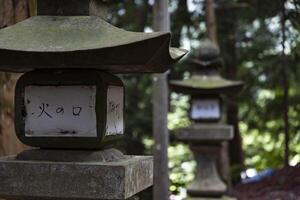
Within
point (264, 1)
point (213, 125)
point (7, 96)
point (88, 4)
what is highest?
point (264, 1)

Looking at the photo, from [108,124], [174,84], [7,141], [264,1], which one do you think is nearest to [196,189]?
[174,84]

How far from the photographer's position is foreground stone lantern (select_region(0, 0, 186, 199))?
2.95 meters

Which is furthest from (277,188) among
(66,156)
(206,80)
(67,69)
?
(67,69)

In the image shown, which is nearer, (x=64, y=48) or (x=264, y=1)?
(x=64, y=48)

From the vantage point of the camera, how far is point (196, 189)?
8.70 m

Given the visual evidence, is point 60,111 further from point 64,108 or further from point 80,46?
point 80,46

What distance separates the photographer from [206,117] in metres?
8.52

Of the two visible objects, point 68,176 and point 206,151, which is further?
point 206,151

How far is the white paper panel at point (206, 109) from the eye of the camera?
8531 mm

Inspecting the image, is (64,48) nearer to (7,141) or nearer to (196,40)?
(7,141)

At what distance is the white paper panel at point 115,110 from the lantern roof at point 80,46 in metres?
0.20

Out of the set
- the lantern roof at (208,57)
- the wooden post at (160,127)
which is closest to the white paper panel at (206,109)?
the lantern roof at (208,57)

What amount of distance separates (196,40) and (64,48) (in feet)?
31.9

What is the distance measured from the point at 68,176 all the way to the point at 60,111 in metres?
0.41
